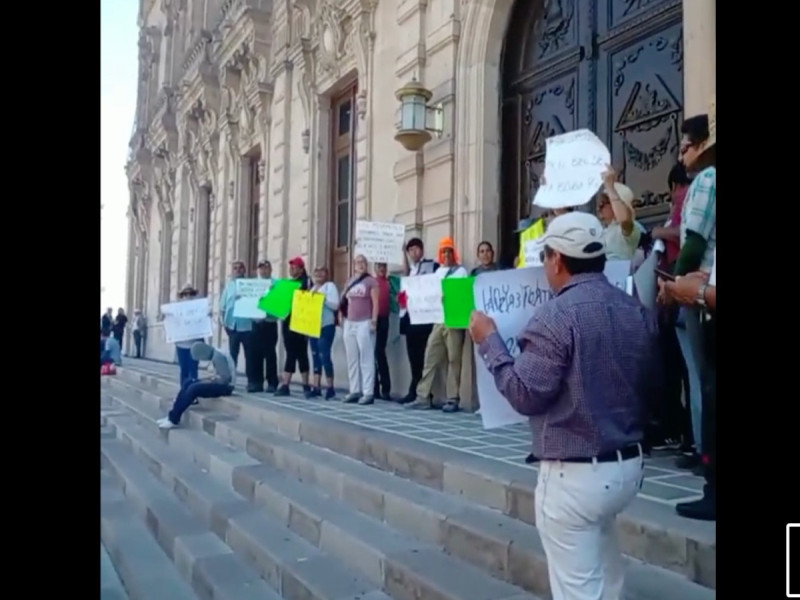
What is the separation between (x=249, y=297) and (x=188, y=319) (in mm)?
840

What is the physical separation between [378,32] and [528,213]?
424 cm

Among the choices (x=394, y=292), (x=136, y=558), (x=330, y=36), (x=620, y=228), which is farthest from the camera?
(x=330, y=36)

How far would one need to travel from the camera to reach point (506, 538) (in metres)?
3.88

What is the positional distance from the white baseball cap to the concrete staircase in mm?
1480

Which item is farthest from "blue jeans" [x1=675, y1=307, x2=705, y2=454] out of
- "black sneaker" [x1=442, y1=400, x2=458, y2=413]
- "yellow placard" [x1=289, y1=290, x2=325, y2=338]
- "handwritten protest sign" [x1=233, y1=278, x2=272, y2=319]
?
"handwritten protest sign" [x1=233, y1=278, x2=272, y2=319]

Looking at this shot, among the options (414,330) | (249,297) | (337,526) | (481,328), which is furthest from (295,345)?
(481,328)

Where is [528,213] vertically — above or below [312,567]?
above

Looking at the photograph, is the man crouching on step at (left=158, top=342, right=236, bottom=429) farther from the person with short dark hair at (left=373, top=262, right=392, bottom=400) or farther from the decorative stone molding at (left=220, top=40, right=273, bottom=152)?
the decorative stone molding at (left=220, top=40, right=273, bottom=152)

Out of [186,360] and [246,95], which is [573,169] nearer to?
[186,360]

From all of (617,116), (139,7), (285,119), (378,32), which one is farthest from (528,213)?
(139,7)

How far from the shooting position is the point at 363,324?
8.95 meters

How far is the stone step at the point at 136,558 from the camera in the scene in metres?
5.12

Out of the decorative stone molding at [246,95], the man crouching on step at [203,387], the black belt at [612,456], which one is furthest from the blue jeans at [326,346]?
the decorative stone molding at [246,95]
